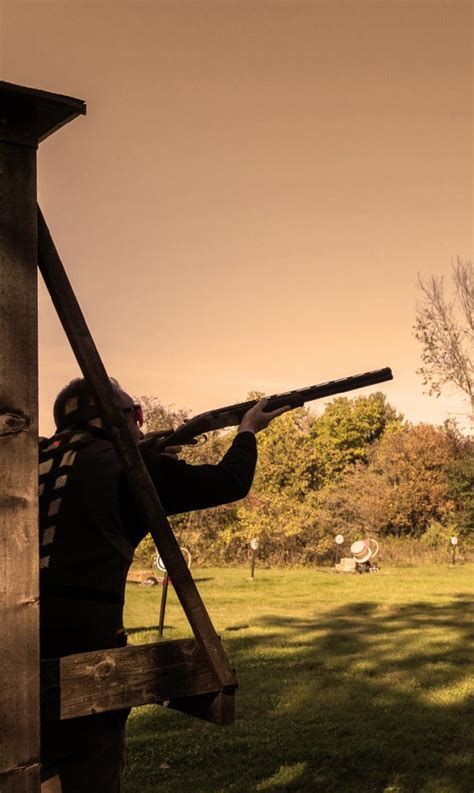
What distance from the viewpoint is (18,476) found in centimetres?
233

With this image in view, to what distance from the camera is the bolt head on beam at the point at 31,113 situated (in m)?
2.39

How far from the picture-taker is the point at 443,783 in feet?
22.3

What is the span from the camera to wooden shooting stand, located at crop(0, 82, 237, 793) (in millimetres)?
2270

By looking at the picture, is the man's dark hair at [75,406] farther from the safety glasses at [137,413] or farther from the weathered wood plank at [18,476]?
the weathered wood plank at [18,476]

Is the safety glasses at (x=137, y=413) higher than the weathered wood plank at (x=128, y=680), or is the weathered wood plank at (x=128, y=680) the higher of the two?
the safety glasses at (x=137, y=413)

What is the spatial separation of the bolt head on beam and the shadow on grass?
18.3ft

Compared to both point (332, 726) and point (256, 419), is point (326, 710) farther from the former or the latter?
point (256, 419)

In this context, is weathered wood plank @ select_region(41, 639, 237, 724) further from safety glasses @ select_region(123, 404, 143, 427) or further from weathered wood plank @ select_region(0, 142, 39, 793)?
safety glasses @ select_region(123, 404, 143, 427)

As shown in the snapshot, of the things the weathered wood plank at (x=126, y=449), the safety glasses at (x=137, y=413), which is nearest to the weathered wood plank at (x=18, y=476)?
the weathered wood plank at (x=126, y=449)

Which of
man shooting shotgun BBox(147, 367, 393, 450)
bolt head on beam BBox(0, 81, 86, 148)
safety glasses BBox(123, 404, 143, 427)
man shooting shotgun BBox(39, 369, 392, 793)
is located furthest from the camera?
man shooting shotgun BBox(147, 367, 393, 450)

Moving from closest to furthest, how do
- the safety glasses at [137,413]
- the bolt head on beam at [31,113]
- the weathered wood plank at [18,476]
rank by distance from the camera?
the weathered wood plank at [18,476], the bolt head on beam at [31,113], the safety glasses at [137,413]

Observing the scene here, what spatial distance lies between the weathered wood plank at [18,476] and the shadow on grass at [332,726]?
16.0 feet

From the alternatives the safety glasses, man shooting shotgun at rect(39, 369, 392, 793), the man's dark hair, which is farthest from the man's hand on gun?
the man's dark hair

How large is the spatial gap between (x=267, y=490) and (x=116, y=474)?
104ft
